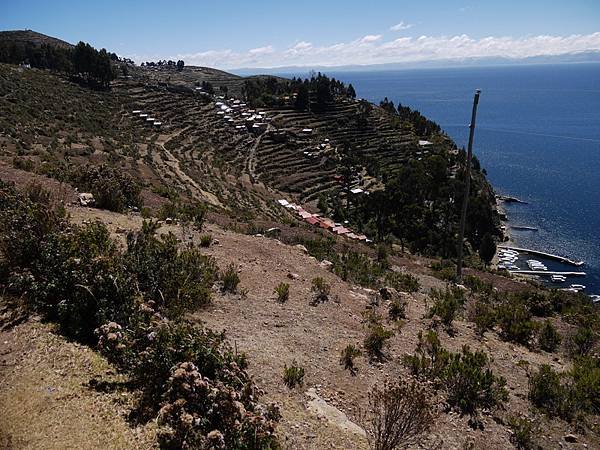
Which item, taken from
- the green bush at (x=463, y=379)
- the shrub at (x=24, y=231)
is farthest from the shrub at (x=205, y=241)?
Result: the green bush at (x=463, y=379)

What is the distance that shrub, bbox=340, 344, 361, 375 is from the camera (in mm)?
6805

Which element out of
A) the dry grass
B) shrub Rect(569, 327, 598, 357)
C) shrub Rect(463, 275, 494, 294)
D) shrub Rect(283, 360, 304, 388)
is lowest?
shrub Rect(463, 275, 494, 294)

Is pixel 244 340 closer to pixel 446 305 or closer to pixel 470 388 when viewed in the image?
pixel 470 388

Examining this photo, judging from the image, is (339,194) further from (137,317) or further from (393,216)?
(137,317)

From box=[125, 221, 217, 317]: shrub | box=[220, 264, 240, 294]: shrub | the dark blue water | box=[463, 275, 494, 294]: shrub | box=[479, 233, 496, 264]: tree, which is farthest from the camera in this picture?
the dark blue water

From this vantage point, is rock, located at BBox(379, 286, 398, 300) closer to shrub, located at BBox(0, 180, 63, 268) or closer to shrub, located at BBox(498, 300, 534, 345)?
shrub, located at BBox(498, 300, 534, 345)

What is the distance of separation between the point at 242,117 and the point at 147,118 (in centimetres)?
1428

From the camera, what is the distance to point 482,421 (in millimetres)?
6113

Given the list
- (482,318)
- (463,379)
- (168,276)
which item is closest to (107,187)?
(168,276)

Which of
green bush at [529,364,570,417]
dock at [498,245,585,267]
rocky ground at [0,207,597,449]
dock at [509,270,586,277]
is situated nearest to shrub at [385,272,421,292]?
rocky ground at [0,207,597,449]

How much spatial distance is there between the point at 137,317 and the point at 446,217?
38.5m

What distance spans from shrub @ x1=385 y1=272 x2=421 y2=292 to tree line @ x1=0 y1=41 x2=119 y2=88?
6137 centimetres

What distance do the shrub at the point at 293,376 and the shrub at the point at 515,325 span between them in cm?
560

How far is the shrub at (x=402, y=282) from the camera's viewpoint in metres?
11.8
